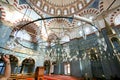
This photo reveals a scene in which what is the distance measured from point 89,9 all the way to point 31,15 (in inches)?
310

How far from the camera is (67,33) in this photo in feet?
42.8

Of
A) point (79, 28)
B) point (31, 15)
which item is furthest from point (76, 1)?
point (31, 15)

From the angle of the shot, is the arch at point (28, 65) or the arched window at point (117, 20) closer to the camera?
the arched window at point (117, 20)

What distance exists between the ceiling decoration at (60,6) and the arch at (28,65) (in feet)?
24.8

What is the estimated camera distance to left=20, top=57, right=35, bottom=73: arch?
10332 millimetres

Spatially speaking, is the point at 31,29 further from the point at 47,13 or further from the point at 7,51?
the point at 7,51

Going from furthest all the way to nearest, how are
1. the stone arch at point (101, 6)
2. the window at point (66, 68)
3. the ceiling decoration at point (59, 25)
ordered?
1. the ceiling decoration at point (59, 25)
2. the window at point (66, 68)
3. the stone arch at point (101, 6)

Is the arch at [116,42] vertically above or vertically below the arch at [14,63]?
above

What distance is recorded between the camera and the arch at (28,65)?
10.3 meters

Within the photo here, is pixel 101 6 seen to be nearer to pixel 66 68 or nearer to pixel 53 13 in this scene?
pixel 53 13

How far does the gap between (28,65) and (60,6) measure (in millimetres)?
10300

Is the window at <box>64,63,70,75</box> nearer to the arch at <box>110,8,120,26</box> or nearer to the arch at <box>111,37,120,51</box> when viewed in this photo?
the arch at <box>111,37,120,51</box>

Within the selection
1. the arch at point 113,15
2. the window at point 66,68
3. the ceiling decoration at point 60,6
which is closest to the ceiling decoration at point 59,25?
the ceiling decoration at point 60,6

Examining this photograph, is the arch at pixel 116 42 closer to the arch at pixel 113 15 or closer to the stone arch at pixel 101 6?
the arch at pixel 113 15
